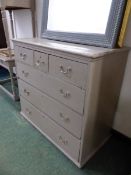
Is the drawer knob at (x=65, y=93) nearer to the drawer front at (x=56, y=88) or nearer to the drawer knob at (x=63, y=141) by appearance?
the drawer front at (x=56, y=88)

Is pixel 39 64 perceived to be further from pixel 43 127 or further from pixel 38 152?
pixel 38 152

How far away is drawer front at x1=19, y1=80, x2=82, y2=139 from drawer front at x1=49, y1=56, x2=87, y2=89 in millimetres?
252

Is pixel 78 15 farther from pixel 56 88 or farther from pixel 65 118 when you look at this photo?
pixel 65 118

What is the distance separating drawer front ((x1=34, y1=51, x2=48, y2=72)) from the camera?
1215mm

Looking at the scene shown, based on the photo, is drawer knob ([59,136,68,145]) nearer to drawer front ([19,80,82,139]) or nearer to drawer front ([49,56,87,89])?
drawer front ([19,80,82,139])

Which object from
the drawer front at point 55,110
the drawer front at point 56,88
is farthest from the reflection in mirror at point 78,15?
the drawer front at point 55,110

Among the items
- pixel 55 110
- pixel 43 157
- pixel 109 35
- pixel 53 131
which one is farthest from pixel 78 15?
pixel 43 157

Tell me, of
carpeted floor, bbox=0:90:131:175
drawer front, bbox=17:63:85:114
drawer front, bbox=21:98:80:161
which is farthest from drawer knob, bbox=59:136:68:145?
drawer front, bbox=17:63:85:114

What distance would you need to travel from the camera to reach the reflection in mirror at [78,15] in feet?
3.89

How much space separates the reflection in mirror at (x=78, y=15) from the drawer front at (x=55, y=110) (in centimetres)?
66

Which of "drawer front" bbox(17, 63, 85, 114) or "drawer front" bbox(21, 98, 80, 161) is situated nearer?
"drawer front" bbox(17, 63, 85, 114)

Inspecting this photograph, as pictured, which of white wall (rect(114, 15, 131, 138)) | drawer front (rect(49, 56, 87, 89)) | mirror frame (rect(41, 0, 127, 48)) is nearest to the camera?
drawer front (rect(49, 56, 87, 89))

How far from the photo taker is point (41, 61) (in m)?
1.26

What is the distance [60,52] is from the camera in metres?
1.05
